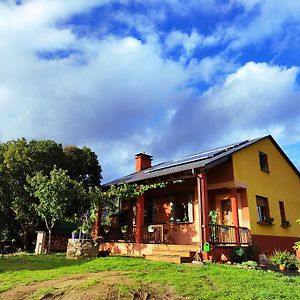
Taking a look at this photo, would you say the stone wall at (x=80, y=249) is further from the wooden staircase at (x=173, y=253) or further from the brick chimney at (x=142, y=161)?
the brick chimney at (x=142, y=161)

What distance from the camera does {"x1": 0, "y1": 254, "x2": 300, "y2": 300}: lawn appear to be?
772cm

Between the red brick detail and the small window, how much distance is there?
3695 mm

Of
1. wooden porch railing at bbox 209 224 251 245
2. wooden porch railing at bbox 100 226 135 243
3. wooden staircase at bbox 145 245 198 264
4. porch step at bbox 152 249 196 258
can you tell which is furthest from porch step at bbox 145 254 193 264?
wooden porch railing at bbox 100 226 135 243

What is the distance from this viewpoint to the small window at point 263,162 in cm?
1861

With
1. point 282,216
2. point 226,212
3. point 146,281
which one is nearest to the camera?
point 146,281

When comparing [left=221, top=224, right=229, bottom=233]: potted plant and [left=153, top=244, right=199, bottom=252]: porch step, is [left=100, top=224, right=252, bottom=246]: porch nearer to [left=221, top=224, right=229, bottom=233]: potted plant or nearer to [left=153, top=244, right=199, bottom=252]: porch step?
[left=221, top=224, right=229, bottom=233]: potted plant

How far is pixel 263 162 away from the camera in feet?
62.1

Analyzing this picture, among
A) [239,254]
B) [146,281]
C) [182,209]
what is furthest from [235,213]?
[146,281]

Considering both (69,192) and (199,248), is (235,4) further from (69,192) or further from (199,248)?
(69,192)

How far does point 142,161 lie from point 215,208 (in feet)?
25.2

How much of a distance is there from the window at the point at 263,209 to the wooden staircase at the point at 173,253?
4940mm

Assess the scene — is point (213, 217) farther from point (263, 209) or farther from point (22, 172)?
point (22, 172)

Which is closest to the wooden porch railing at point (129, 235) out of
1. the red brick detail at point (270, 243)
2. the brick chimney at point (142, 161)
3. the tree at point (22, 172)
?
the red brick detail at point (270, 243)

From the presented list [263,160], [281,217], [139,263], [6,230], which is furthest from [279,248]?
[6,230]
